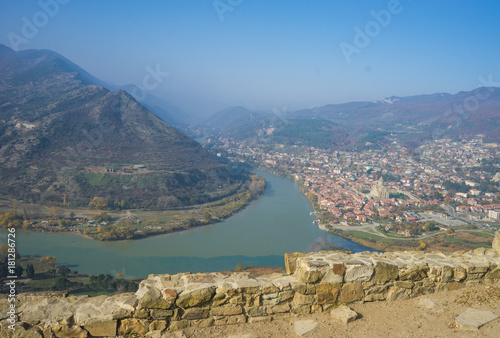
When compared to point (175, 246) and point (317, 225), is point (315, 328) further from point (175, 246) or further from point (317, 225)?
point (317, 225)

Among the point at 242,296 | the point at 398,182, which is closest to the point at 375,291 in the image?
the point at 242,296

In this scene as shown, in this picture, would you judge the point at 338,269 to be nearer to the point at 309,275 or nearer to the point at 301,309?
the point at 309,275

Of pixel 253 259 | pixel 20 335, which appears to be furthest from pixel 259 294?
pixel 253 259

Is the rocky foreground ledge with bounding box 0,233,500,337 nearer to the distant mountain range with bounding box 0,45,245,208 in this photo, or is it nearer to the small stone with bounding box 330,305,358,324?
the small stone with bounding box 330,305,358,324

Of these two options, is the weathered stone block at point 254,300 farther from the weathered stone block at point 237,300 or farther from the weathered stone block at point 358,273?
the weathered stone block at point 358,273

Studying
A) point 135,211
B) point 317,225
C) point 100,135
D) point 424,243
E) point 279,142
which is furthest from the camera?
point 279,142

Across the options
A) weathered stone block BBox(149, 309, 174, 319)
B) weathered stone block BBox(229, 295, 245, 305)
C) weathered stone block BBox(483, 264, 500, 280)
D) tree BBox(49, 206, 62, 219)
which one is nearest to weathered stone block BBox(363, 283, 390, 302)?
weathered stone block BBox(229, 295, 245, 305)
